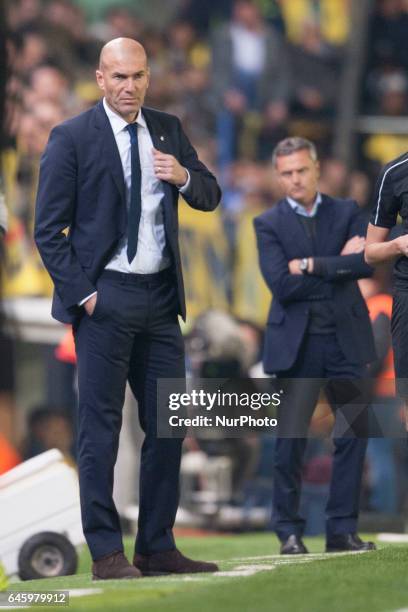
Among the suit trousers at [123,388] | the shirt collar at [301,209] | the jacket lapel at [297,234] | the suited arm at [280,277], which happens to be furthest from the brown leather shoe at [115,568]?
the shirt collar at [301,209]

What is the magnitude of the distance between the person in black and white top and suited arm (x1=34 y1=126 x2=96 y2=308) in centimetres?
128

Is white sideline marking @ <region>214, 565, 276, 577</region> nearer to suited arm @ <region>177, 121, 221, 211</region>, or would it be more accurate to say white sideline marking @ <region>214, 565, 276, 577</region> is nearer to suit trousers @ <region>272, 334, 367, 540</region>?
suit trousers @ <region>272, 334, 367, 540</region>

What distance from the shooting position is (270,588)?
6191mm

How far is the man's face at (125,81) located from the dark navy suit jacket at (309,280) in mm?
1683

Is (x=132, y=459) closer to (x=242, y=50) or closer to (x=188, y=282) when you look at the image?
(x=188, y=282)

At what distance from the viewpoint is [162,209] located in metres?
6.92

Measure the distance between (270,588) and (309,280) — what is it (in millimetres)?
2376

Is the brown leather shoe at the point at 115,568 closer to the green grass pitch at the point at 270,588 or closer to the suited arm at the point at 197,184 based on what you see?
the green grass pitch at the point at 270,588

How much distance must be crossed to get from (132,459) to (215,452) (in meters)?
1.21

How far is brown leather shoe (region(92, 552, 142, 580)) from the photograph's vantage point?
22.2 feet

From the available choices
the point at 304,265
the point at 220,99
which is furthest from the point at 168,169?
the point at 220,99

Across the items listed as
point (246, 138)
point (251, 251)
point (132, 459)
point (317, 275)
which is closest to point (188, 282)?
point (251, 251)

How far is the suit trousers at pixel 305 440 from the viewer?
8.23 m

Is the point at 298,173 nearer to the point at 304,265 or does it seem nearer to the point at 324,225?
the point at 324,225
